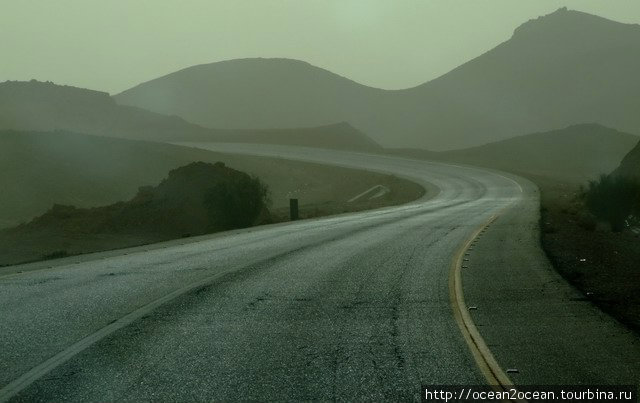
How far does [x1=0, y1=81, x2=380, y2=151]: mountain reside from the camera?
5566 inches

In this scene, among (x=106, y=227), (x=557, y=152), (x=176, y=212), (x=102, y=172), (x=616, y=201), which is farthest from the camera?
(x=557, y=152)

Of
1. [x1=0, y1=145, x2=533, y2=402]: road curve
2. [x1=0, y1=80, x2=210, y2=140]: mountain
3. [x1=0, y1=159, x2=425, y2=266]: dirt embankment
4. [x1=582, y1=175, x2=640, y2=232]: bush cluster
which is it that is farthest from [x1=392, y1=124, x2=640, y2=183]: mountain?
[x1=0, y1=145, x2=533, y2=402]: road curve

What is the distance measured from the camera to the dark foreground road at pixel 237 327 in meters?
9.14

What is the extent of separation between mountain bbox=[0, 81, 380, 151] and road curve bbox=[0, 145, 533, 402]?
10595 centimetres

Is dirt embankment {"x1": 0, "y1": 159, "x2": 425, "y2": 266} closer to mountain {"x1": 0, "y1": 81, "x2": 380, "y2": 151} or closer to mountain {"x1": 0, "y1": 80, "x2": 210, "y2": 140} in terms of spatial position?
mountain {"x1": 0, "y1": 81, "x2": 380, "y2": 151}

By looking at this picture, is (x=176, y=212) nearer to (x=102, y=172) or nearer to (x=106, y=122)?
(x=102, y=172)

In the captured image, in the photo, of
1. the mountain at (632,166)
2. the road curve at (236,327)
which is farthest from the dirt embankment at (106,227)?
the mountain at (632,166)

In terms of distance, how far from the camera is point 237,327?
12250mm

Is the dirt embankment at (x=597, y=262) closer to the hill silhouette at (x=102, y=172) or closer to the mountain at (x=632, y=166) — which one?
the mountain at (x=632, y=166)

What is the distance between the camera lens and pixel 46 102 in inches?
7072

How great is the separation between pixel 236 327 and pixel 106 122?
167 metres

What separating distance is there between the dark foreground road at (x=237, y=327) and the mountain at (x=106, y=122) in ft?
348

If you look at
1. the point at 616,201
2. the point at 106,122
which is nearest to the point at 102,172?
the point at 616,201

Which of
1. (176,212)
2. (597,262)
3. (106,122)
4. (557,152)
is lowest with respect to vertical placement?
(557,152)
